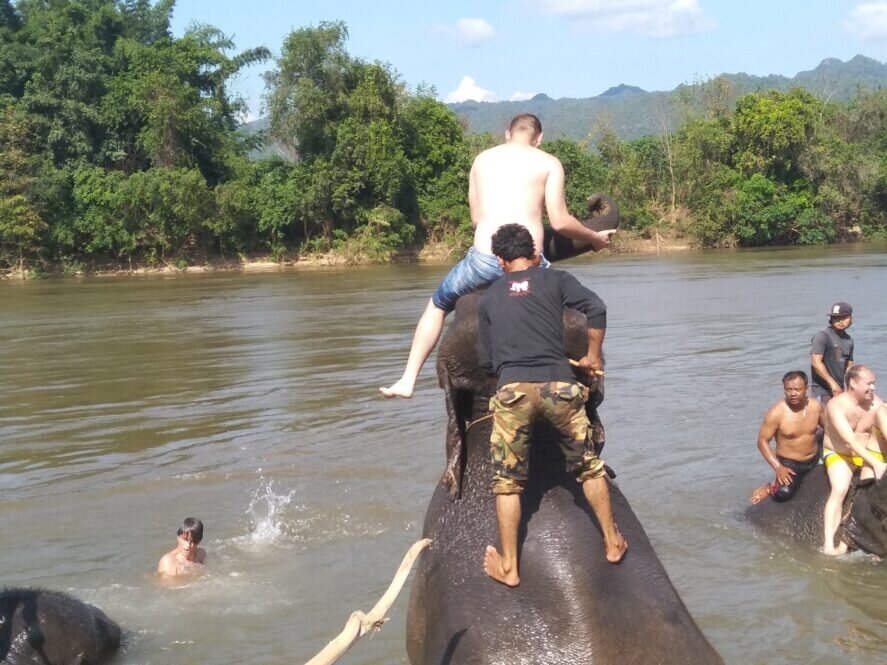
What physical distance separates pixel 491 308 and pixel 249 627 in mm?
4404

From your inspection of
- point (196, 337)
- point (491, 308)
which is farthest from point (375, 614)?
point (196, 337)

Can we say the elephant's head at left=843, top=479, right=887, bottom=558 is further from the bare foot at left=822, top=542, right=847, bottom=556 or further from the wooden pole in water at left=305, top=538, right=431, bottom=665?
the wooden pole in water at left=305, top=538, right=431, bottom=665

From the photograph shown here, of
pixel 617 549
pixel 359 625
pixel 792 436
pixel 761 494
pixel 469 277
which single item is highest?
pixel 469 277

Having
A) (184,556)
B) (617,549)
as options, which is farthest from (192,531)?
(617,549)

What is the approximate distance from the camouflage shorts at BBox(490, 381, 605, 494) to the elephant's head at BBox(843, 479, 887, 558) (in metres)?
5.16

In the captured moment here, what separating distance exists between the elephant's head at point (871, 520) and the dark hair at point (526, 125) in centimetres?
489

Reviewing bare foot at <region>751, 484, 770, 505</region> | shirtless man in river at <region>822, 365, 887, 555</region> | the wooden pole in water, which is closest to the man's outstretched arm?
the wooden pole in water

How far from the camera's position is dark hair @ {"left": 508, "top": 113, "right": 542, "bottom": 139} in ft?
15.2

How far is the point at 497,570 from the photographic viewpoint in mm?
3467

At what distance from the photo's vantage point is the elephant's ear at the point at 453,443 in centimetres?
387

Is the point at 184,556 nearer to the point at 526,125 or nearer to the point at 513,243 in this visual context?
the point at 526,125

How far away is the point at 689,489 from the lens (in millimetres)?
10484

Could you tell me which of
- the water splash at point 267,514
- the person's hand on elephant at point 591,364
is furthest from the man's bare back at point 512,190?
the water splash at point 267,514

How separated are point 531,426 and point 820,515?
5524mm
